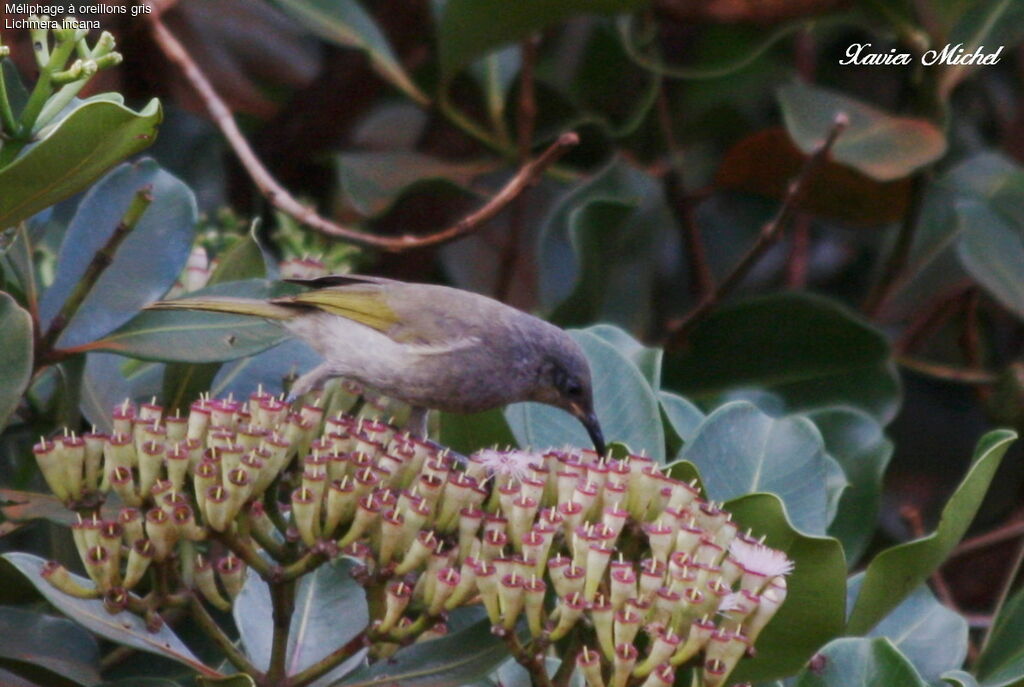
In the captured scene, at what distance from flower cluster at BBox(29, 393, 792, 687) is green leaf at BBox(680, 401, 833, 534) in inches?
16.1

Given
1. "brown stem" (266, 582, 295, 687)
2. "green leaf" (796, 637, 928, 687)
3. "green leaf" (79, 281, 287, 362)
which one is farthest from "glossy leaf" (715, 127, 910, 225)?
"brown stem" (266, 582, 295, 687)

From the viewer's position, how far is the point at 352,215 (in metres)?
4.16

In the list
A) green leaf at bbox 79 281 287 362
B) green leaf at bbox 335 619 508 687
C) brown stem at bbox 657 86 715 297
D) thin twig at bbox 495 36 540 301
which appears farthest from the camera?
brown stem at bbox 657 86 715 297

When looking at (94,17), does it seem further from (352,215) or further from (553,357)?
(553,357)

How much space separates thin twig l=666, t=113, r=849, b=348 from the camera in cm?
292

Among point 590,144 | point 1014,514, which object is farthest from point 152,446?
point 1014,514

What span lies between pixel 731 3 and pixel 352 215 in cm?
140

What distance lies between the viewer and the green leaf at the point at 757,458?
2229mm

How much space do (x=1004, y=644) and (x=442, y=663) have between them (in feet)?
3.34

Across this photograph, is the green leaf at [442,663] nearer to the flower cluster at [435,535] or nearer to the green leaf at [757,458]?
the flower cluster at [435,535]

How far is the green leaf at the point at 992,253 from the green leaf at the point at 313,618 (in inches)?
81.0

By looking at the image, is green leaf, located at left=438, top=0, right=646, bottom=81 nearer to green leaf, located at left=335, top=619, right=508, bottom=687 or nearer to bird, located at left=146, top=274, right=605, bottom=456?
bird, located at left=146, top=274, right=605, bottom=456

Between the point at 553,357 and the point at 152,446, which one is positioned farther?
the point at 553,357

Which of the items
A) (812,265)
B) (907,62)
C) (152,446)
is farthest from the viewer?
(812,265)
